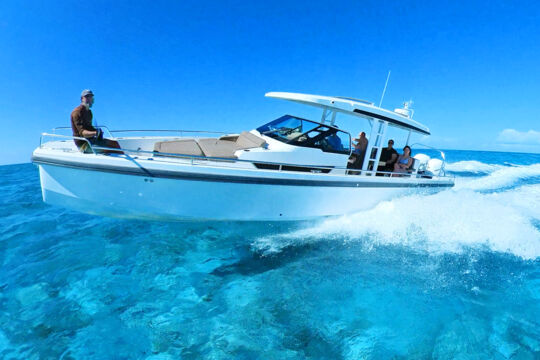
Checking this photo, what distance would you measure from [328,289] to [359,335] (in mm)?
842

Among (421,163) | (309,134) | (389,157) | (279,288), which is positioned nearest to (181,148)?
(309,134)

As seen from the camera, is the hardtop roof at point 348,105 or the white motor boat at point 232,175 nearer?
the white motor boat at point 232,175

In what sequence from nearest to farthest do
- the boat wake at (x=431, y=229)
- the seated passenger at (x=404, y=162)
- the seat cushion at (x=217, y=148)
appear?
1. the seat cushion at (x=217, y=148)
2. the boat wake at (x=431, y=229)
3. the seated passenger at (x=404, y=162)

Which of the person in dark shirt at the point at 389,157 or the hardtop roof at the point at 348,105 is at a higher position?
the hardtop roof at the point at 348,105

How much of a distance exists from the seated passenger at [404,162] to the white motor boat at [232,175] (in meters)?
0.65

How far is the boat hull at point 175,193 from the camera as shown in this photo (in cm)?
439

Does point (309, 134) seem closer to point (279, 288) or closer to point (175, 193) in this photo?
point (175, 193)

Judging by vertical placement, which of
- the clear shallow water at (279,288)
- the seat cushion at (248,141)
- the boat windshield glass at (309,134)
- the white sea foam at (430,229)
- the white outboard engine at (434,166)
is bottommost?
the clear shallow water at (279,288)

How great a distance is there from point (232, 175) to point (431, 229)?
185 inches

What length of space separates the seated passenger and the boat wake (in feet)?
2.75

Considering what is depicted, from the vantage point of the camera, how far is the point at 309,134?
225 inches

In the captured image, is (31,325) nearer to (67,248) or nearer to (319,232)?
(67,248)

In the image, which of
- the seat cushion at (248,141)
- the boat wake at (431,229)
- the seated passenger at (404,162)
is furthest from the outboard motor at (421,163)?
the seat cushion at (248,141)

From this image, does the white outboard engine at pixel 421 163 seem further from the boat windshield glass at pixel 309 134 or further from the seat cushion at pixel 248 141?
the seat cushion at pixel 248 141
